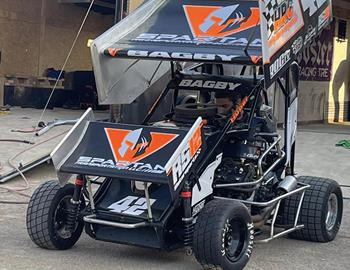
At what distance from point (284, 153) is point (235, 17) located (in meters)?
1.50

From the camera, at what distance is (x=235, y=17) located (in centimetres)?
706

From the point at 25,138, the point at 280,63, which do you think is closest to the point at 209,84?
the point at 280,63

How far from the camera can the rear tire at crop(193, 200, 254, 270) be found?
230 inches

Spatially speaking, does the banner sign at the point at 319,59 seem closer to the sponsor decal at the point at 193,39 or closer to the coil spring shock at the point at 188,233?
the sponsor decal at the point at 193,39

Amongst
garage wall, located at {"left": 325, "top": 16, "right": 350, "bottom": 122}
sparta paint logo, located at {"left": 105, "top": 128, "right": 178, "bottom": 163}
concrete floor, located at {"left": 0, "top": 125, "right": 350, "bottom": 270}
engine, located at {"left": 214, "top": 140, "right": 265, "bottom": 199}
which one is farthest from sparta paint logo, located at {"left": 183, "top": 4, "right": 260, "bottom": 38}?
garage wall, located at {"left": 325, "top": 16, "right": 350, "bottom": 122}

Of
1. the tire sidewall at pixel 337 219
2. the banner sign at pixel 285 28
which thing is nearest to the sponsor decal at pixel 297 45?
the banner sign at pixel 285 28

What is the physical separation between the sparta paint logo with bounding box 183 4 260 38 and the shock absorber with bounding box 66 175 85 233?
1.81 metres

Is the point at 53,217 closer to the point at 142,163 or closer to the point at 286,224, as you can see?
the point at 142,163

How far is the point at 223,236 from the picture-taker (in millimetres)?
5910

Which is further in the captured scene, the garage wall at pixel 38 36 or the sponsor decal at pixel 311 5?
the garage wall at pixel 38 36

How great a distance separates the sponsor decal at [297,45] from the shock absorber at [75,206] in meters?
2.42

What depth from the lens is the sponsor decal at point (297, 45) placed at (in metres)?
7.05

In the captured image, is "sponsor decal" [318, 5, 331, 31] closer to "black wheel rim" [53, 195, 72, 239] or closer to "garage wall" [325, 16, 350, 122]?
"black wheel rim" [53, 195, 72, 239]

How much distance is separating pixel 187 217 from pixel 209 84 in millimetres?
1809
